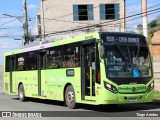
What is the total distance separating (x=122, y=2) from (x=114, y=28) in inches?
158

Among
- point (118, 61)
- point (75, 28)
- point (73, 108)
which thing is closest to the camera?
point (118, 61)

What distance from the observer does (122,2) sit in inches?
2419

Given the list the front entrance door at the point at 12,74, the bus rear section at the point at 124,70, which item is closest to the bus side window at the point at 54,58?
the bus rear section at the point at 124,70

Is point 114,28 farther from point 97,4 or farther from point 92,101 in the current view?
point 92,101

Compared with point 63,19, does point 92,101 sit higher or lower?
lower

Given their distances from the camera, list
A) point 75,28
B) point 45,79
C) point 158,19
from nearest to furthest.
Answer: point 45,79, point 75,28, point 158,19

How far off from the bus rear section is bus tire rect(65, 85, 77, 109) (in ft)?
7.52

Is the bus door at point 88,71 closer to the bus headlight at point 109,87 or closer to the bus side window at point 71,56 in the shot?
the bus side window at point 71,56

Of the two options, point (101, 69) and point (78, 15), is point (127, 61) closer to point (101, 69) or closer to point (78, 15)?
point (101, 69)

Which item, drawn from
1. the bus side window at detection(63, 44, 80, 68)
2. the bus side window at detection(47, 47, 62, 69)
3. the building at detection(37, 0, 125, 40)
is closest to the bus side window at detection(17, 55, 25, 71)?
the bus side window at detection(47, 47, 62, 69)

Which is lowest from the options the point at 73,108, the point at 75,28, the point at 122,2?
the point at 73,108

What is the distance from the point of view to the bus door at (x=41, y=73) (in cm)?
2073

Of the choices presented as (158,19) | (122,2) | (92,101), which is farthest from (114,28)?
(92,101)

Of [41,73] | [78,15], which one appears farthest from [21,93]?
[78,15]
